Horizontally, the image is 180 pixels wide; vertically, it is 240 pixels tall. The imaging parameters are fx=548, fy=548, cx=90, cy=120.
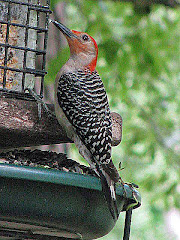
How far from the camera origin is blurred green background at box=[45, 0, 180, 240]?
6.29 m

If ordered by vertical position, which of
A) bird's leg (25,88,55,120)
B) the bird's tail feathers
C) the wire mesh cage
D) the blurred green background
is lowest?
the blurred green background

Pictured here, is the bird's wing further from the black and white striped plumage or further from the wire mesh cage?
the wire mesh cage

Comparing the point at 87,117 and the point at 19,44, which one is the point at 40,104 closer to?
the point at 87,117

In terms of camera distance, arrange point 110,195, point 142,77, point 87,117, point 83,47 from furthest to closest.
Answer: point 142,77, point 83,47, point 87,117, point 110,195

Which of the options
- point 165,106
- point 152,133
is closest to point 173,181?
point 152,133

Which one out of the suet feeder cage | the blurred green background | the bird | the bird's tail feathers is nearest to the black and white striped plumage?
the bird

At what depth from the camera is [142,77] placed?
711cm

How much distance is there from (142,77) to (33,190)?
4875 millimetres

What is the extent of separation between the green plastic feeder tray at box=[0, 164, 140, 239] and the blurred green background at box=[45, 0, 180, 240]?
3.04m

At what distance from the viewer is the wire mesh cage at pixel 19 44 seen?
3270mm

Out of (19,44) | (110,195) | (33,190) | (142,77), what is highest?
(19,44)

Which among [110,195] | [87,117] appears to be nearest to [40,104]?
[87,117]

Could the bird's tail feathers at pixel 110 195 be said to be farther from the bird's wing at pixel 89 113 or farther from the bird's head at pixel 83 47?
the bird's head at pixel 83 47

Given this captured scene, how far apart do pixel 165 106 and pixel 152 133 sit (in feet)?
3.94
